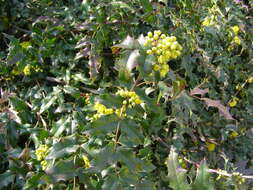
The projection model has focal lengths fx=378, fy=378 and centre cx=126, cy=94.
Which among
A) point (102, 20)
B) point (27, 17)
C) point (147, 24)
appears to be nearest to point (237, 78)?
point (147, 24)

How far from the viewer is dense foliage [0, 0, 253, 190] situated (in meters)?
1.28

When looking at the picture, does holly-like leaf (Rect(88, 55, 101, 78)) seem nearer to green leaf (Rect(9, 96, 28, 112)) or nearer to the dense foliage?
the dense foliage

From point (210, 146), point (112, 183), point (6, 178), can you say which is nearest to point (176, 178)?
point (112, 183)

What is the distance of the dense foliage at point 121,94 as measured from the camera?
4.21ft

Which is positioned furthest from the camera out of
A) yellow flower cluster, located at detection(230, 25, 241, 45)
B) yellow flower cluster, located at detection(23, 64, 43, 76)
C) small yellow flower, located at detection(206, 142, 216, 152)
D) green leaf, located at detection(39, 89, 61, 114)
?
yellow flower cluster, located at detection(230, 25, 241, 45)

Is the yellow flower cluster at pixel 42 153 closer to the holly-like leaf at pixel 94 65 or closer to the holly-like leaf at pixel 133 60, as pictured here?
the holly-like leaf at pixel 94 65

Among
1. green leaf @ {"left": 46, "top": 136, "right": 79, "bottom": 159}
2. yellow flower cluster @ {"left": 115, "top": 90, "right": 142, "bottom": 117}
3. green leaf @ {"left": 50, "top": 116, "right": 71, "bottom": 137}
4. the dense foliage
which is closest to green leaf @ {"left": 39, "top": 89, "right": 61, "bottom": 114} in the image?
the dense foliage

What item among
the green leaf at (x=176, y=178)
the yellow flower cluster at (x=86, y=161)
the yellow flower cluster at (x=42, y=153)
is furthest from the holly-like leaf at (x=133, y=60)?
the yellow flower cluster at (x=42, y=153)

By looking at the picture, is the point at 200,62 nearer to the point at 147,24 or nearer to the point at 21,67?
the point at 147,24

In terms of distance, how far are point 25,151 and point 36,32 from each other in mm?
734

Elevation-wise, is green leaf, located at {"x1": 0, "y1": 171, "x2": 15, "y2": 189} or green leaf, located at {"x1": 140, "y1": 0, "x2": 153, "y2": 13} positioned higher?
green leaf, located at {"x1": 140, "y1": 0, "x2": 153, "y2": 13}

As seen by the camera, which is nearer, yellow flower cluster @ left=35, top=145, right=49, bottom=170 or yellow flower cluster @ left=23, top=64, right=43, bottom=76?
yellow flower cluster @ left=35, top=145, right=49, bottom=170

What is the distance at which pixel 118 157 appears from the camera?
126 centimetres

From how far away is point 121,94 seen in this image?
130 centimetres
